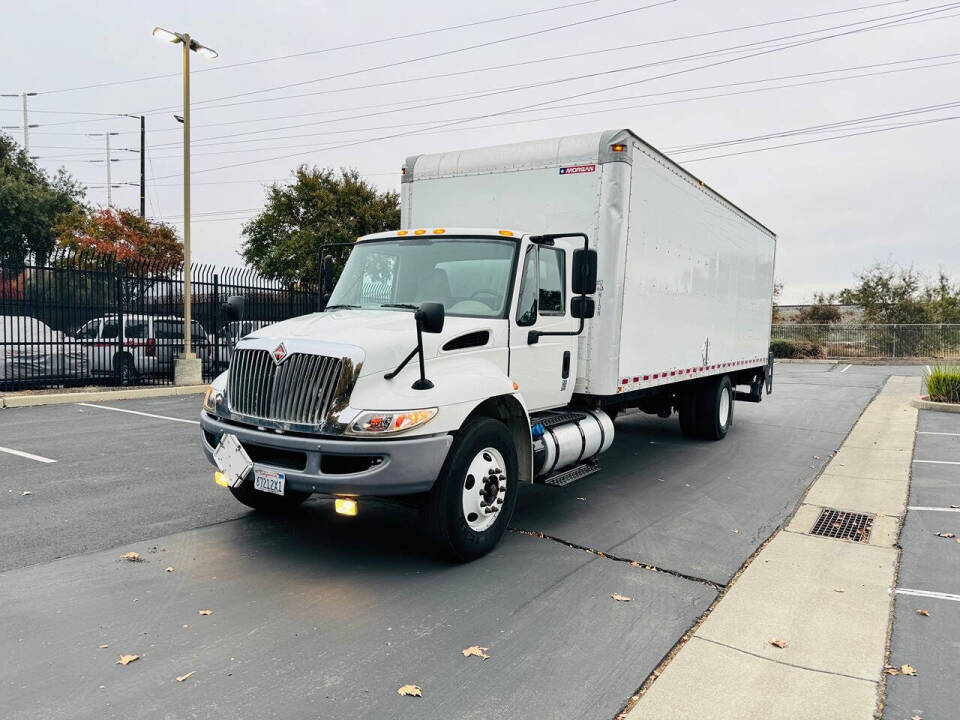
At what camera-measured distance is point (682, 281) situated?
844cm

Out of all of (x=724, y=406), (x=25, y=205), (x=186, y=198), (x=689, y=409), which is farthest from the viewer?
(x=25, y=205)

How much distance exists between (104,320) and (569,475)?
42.1ft

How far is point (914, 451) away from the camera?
10320 millimetres

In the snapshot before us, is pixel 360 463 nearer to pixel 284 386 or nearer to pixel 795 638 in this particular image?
pixel 284 386

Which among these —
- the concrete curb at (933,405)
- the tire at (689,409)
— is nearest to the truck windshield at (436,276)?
the tire at (689,409)

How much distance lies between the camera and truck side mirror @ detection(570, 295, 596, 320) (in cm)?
600

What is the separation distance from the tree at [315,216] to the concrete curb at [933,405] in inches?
898

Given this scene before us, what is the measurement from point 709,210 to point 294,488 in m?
6.85

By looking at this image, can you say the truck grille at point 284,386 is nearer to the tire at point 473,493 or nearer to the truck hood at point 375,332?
the truck hood at point 375,332

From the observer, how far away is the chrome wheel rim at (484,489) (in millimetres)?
4996

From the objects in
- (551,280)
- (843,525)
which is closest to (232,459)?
(551,280)

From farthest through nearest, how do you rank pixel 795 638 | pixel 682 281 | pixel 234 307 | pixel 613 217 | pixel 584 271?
pixel 682 281
pixel 613 217
pixel 584 271
pixel 234 307
pixel 795 638

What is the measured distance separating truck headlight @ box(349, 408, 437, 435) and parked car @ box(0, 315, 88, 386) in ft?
40.8

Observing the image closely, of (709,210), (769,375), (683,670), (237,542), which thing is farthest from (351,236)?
(683,670)
